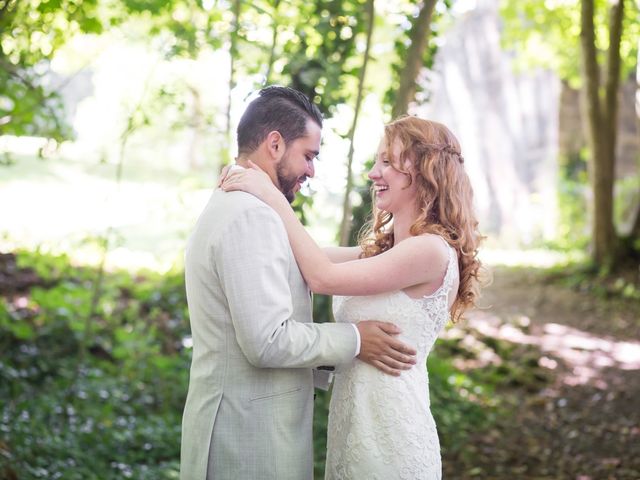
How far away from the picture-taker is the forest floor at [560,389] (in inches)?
232

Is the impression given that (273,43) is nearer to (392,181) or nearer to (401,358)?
(392,181)

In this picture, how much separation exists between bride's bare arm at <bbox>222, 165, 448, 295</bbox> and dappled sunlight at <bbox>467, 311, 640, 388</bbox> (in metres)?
5.82

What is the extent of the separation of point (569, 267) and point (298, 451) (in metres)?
11.5

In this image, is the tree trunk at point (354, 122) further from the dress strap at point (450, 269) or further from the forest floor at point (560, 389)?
the dress strap at point (450, 269)

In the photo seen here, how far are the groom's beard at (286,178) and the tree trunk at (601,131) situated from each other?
9.49 meters

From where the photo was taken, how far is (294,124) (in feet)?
8.64

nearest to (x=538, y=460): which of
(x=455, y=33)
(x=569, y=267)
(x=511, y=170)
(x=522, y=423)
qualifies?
(x=522, y=423)

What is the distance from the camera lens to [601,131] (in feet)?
38.2

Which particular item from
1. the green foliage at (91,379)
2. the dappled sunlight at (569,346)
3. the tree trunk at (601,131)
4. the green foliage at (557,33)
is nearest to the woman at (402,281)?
the green foliage at (91,379)

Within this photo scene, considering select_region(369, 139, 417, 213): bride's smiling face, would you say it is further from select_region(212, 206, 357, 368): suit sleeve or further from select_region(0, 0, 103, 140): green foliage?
select_region(0, 0, 103, 140): green foliage

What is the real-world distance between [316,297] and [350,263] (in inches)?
138

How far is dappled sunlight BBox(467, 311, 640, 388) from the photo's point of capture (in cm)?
834

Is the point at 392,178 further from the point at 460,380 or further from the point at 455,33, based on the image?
the point at 455,33

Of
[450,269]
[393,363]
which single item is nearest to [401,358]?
[393,363]
